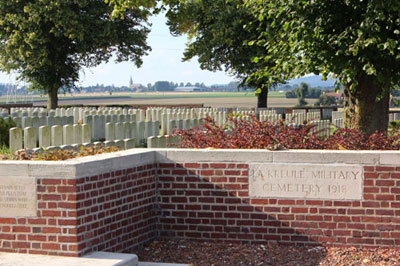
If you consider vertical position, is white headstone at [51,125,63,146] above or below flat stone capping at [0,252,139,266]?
above

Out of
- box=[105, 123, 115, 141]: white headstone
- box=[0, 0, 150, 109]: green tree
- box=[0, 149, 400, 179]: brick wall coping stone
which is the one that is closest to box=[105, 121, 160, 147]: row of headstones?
box=[105, 123, 115, 141]: white headstone

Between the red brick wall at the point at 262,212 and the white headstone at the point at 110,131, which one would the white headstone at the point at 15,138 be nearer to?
the white headstone at the point at 110,131

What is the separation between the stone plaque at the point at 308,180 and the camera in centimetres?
758

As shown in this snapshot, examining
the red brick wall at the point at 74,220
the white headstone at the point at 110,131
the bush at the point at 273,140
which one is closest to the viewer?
the red brick wall at the point at 74,220

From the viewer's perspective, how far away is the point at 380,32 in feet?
37.4

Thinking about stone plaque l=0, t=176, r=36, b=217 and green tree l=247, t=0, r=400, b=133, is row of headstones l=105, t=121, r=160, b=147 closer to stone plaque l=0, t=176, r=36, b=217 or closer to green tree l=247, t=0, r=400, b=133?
green tree l=247, t=0, r=400, b=133

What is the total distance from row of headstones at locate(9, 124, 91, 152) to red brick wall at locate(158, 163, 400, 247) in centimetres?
475

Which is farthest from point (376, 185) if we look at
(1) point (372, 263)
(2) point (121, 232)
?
(2) point (121, 232)

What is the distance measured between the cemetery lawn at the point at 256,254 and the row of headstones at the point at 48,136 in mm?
4962

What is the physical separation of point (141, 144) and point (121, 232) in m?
7.69

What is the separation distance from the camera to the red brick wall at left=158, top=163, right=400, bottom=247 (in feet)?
24.8

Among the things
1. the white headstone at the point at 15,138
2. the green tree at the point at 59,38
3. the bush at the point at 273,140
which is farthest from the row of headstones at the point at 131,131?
the green tree at the point at 59,38

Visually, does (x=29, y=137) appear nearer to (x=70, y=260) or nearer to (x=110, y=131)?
(x=110, y=131)

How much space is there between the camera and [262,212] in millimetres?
7793
